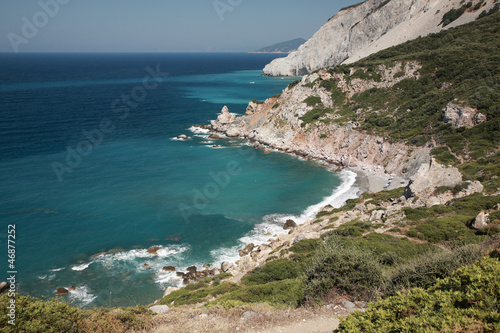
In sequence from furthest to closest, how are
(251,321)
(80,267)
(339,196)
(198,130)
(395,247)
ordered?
(198,130) < (339,196) < (80,267) < (395,247) < (251,321)

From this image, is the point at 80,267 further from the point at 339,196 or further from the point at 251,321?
the point at 339,196

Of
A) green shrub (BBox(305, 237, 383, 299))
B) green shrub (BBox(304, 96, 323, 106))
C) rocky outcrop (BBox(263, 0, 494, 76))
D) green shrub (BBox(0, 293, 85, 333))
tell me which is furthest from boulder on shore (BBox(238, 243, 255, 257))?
rocky outcrop (BBox(263, 0, 494, 76))

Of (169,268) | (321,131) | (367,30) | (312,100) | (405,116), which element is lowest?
(169,268)

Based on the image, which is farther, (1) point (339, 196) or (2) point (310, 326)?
(1) point (339, 196)

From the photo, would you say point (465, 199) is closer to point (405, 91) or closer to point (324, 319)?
point (324, 319)

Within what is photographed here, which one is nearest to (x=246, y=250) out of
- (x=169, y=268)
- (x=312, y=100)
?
(x=169, y=268)

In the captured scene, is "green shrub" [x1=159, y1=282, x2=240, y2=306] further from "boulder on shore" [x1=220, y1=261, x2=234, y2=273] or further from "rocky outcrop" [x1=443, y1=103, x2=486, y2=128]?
"rocky outcrop" [x1=443, y1=103, x2=486, y2=128]

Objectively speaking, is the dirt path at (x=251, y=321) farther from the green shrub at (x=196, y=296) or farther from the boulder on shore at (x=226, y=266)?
the boulder on shore at (x=226, y=266)
